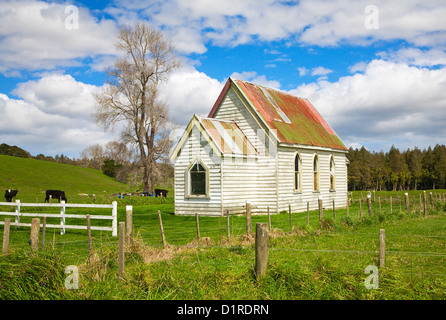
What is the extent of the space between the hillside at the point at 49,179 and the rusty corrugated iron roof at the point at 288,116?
33683 millimetres

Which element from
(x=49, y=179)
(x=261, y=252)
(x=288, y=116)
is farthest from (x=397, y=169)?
(x=261, y=252)

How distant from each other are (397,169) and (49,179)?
8832 centimetres

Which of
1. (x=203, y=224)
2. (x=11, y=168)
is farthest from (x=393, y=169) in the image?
(x=203, y=224)

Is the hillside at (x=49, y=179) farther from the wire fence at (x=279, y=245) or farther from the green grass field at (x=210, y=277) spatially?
the green grass field at (x=210, y=277)

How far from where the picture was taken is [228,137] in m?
23.0

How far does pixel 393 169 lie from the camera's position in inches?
4368

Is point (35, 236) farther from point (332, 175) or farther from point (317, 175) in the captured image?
point (332, 175)

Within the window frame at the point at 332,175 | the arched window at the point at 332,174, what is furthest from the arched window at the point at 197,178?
the arched window at the point at 332,174

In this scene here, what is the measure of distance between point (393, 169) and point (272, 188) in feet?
323

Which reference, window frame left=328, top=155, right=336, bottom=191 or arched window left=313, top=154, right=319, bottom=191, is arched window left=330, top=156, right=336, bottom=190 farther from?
arched window left=313, top=154, right=319, bottom=191

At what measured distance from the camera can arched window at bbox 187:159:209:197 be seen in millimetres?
22031

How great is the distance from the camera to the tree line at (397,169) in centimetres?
10525

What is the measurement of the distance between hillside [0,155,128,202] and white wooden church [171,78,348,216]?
34.9 m
